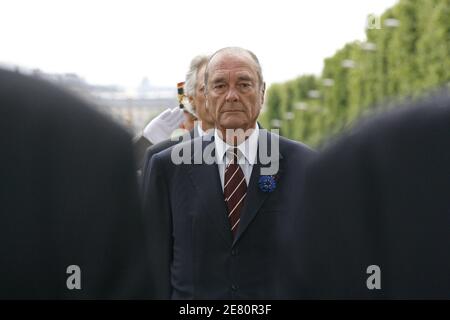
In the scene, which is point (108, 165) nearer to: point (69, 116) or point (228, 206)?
point (69, 116)

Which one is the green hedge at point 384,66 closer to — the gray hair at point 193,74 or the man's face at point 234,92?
→ the gray hair at point 193,74

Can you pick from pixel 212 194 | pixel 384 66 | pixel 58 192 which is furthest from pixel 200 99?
pixel 384 66

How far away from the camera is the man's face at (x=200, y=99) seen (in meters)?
5.59

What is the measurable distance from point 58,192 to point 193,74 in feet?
15.2

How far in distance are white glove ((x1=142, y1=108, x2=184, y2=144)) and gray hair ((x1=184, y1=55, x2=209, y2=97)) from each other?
0.69 metres

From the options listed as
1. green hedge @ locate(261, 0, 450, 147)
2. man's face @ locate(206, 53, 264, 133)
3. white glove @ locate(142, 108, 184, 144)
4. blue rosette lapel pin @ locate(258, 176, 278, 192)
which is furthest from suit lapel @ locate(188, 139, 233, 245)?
green hedge @ locate(261, 0, 450, 147)

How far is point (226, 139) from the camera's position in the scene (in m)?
4.14

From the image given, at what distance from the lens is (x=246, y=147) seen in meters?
4.06

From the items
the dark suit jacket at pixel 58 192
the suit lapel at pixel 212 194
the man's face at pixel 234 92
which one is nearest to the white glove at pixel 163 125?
the man's face at pixel 234 92

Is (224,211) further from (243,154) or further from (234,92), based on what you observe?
(234,92)

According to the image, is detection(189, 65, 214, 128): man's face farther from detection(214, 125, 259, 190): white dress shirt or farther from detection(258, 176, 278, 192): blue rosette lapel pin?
detection(258, 176, 278, 192): blue rosette lapel pin

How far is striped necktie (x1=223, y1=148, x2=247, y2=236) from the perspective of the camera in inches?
153

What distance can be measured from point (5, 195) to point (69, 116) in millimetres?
125

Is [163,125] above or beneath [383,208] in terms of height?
above
